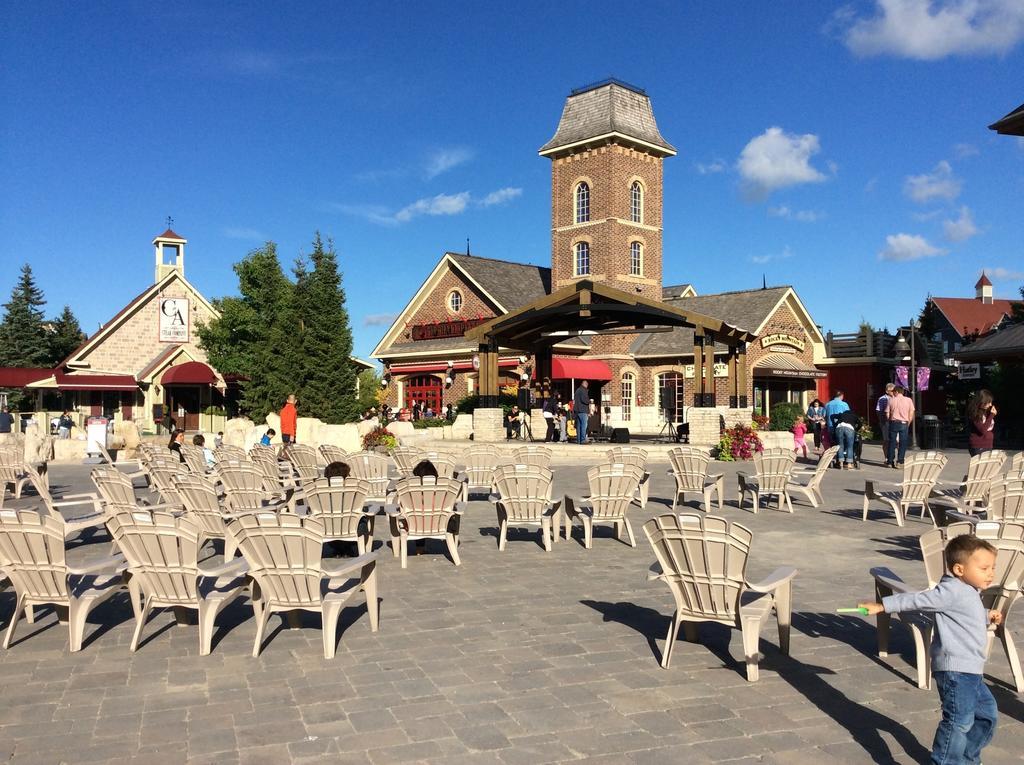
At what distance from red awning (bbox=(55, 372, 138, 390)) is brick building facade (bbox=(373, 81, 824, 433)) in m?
14.6

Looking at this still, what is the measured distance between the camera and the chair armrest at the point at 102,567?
606 centimetres

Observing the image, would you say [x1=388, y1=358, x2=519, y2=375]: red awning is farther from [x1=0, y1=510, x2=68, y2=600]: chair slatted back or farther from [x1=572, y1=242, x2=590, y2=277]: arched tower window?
[x1=0, y1=510, x2=68, y2=600]: chair slatted back

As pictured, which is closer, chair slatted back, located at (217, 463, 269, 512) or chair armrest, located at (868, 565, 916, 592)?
chair armrest, located at (868, 565, 916, 592)

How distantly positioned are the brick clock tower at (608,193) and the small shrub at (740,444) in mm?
14280

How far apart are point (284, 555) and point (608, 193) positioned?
100 ft

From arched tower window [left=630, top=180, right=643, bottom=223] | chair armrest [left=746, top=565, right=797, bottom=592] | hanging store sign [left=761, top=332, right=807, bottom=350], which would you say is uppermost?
arched tower window [left=630, top=180, right=643, bottom=223]

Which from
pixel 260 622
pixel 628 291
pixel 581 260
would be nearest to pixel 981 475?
pixel 260 622

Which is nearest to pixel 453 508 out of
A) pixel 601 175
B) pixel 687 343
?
pixel 687 343

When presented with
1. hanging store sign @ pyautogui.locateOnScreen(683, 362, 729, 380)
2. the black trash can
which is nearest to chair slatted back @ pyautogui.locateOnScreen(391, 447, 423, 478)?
the black trash can

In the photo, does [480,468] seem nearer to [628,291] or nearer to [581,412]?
[581,412]

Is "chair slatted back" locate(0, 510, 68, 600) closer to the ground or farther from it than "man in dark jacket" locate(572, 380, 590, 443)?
closer to the ground

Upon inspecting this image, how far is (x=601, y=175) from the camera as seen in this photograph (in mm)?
34375

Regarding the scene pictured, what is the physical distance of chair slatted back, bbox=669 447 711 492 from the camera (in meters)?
12.2

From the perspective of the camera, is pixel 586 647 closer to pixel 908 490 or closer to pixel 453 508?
pixel 453 508
